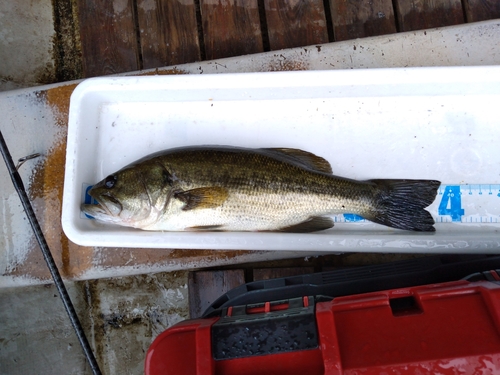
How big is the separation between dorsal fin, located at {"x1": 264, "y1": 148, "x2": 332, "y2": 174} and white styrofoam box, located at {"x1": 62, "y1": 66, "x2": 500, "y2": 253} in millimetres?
→ 179

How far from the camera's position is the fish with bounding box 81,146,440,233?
1.88 m

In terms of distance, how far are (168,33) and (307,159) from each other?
1339 millimetres

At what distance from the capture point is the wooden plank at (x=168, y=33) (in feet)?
8.38

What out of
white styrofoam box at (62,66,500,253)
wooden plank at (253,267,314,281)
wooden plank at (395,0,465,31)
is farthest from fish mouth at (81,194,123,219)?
wooden plank at (395,0,465,31)

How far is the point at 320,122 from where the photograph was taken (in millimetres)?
2193

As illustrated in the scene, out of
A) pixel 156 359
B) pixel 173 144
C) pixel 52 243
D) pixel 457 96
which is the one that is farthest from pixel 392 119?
pixel 52 243

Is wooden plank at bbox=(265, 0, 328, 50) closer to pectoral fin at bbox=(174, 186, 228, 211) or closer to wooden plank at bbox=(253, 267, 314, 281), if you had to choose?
pectoral fin at bbox=(174, 186, 228, 211)

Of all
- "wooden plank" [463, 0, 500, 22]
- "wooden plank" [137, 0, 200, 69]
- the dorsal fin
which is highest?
"wooden plank" [137, 0, 200, 69]

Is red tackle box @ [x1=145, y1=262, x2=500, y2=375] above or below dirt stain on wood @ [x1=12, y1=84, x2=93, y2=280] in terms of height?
below

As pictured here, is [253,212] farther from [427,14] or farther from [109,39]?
[427,14]

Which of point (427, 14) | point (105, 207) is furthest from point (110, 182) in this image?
point (427, 14)

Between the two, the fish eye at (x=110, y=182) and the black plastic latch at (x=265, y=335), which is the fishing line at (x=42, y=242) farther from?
the black plastic latch at (x=265, y=335)

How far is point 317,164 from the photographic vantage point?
6.58 feet

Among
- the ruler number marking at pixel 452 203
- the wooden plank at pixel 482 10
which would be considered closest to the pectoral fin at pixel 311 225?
the ruler number marking at pixel 452 203
